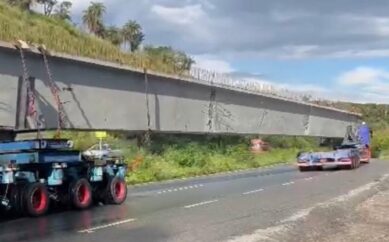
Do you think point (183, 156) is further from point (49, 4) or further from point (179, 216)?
point (49, 4)

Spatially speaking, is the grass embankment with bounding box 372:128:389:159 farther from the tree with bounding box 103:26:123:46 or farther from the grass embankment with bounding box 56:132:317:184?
the tree with bounding box 103:26:123:46

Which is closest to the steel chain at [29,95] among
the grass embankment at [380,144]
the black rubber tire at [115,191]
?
the black rubber tire at [115,191]

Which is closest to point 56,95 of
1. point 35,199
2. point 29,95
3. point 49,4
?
point 29,95

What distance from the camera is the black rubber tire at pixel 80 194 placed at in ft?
57.5

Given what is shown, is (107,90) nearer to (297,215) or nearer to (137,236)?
(297,215)

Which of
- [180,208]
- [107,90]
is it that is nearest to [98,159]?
[180,208]

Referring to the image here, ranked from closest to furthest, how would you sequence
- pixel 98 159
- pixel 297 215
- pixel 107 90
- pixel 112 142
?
pixel 297 215 → pixel 98 159 → pixel 107 90 → pixel 112 142

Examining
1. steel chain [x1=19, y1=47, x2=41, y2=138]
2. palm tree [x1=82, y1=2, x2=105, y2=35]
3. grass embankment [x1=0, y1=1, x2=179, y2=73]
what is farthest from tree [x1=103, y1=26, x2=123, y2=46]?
steel chain [x1=19, y1=47, x2=41, y2=138]

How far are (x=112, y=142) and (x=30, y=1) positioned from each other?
30.7 metres

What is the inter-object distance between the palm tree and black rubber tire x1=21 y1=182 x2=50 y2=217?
2753 inches

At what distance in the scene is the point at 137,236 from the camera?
12.7 meters

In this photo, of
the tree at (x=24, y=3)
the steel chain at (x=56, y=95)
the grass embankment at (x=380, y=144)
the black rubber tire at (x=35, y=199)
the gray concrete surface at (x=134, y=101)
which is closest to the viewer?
the black rubber tire at (x=35, y=199)

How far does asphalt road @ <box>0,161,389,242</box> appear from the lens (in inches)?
508

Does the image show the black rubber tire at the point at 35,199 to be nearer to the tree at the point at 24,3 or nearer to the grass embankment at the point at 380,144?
the grass embankment at the point at 380,144
